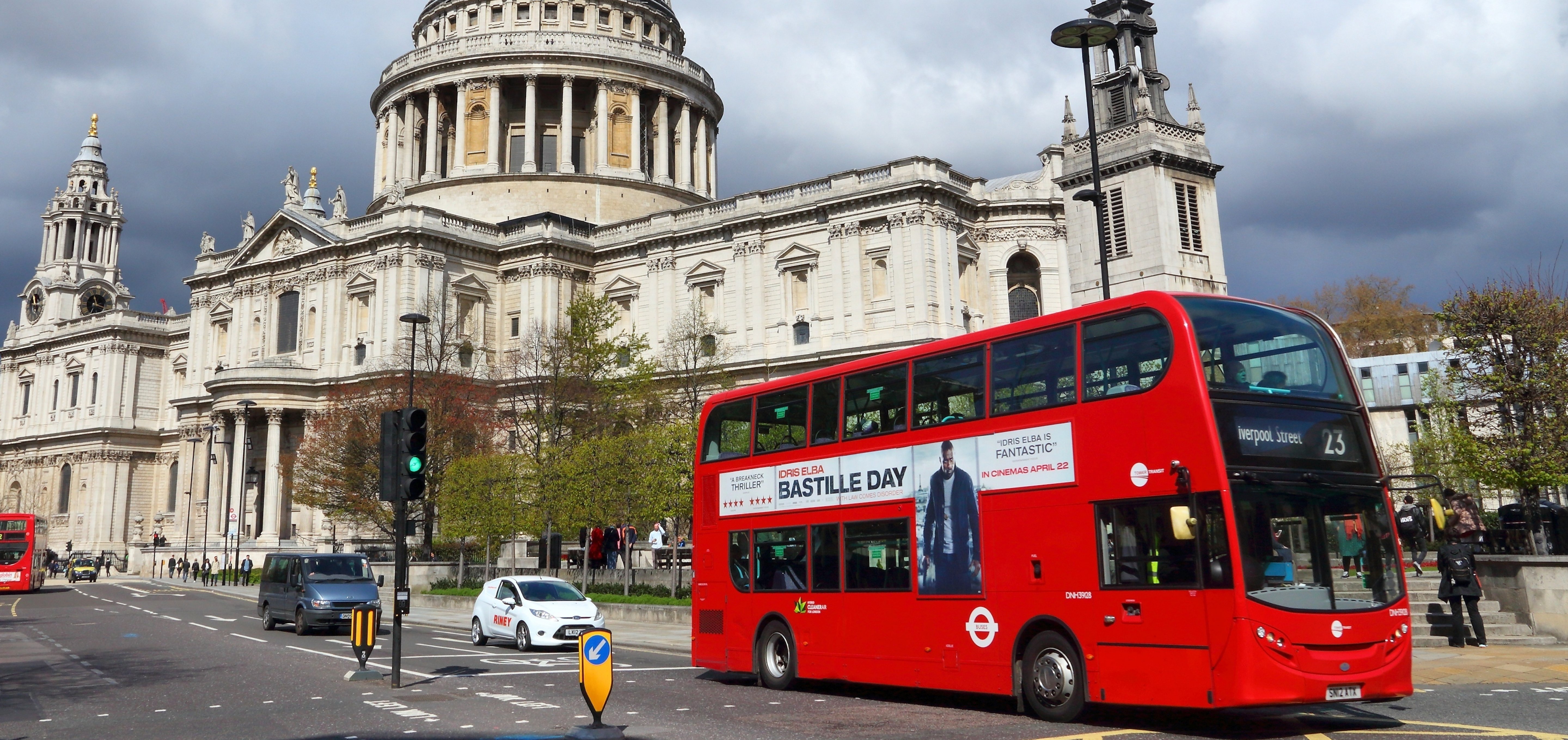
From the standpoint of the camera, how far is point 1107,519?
11266 mm

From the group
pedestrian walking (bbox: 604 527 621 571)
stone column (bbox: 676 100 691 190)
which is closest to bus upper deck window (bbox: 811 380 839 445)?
pedestrian walking (bbox: 604 527 621 571)

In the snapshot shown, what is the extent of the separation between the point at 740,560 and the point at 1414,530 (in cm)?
931

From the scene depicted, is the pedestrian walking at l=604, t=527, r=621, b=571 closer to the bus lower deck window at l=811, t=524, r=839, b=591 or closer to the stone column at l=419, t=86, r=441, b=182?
the bus lower deck window at l=811, t=524, r=839, b=591

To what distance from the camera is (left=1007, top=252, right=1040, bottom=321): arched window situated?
5281 centimetres

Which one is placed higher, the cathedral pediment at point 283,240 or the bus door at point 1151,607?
the cathedral pediment at point 283,240

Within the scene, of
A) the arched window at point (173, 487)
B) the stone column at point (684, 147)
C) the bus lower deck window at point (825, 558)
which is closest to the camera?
the bus lower deck window at point (825, 558)

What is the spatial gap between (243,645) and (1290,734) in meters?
18.7

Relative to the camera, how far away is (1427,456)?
4581cm

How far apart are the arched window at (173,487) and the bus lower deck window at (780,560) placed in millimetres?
78103

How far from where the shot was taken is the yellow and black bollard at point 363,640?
625 inches

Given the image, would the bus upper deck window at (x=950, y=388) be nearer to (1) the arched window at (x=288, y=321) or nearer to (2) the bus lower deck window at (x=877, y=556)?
(2) the bus lower deck window at (x=877, y=556)

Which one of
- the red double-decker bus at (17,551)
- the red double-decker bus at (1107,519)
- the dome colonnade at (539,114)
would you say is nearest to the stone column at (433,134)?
the dome colonnade at (539,114)

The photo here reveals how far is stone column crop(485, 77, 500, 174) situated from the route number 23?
62716 millimetres

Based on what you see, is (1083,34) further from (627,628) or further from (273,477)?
(273,477)
